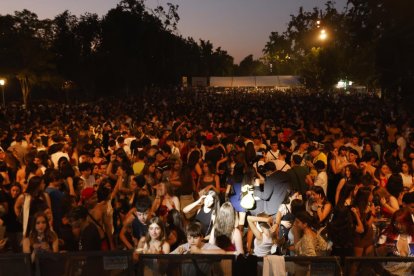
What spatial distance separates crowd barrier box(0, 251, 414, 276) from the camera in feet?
14.7

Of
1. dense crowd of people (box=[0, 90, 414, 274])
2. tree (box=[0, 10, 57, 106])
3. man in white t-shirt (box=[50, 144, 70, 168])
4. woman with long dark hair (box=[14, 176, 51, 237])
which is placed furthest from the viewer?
tree (box=[0, 10, 57, 106])

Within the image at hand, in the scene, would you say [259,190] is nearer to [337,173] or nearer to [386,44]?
[337,173]

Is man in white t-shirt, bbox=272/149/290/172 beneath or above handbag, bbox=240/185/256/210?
above

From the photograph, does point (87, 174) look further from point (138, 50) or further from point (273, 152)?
point (138, 50)

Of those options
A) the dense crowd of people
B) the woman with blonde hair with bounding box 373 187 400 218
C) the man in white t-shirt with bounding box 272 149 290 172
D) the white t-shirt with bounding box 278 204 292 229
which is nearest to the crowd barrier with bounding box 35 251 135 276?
the dense crowd of people

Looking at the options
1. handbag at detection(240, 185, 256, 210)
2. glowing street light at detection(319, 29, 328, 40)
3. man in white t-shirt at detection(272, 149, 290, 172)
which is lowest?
handbag at detection(240, 185, 256, 210)

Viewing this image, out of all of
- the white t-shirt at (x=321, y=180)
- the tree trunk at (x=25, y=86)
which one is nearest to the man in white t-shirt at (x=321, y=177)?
the white t-shirt at (x=321, y=180)

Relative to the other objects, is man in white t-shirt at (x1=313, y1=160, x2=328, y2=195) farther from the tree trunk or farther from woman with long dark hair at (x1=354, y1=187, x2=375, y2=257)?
the tree trunk

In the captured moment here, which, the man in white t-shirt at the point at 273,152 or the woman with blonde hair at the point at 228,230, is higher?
the man in white t-shirt at the point at 273,152

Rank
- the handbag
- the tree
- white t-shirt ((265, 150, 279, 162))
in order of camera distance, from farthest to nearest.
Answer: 1. the tree
2. white t-shirt ((265, 150, 279, 162))
3. the handbag

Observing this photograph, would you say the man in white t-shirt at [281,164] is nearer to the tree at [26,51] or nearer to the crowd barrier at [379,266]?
the crowd barrier at [379,266]

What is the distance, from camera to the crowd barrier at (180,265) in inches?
177

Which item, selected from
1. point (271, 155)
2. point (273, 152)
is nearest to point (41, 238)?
point (271, 155)

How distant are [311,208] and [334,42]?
2115 inches
